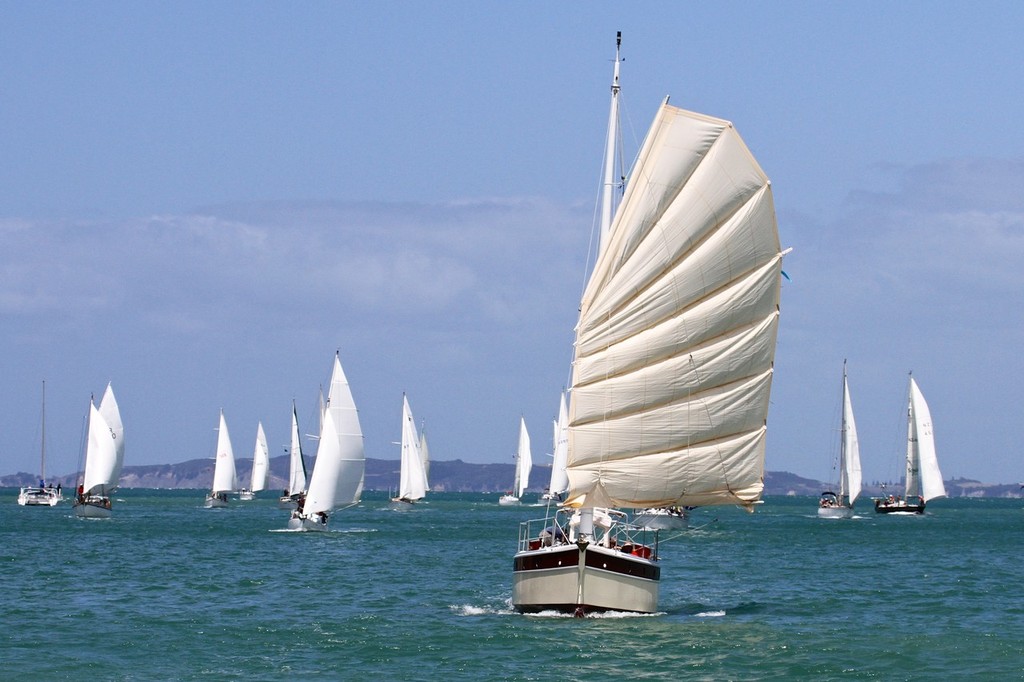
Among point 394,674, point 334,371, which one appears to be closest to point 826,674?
point 394,674

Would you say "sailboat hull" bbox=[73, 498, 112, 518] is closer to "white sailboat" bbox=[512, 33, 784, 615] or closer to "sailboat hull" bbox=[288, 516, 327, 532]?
"sailboat hull" bbox=[288, 516, 327, 532]

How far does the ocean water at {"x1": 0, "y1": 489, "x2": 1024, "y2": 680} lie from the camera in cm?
2730

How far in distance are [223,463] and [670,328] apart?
9704cm

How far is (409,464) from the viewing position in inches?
4734

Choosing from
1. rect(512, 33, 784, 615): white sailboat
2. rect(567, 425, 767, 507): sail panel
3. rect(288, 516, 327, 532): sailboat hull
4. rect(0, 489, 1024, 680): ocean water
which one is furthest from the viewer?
rect(288, 516, 327, 532): sailboat hull

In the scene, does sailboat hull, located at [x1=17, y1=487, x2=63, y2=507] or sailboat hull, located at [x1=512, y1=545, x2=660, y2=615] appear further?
sailboat hull, located at [x1=17, y1=487, x2=63, y2=507]

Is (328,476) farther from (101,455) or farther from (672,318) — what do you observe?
(672,318)

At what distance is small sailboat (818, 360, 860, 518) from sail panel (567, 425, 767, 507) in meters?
76.3

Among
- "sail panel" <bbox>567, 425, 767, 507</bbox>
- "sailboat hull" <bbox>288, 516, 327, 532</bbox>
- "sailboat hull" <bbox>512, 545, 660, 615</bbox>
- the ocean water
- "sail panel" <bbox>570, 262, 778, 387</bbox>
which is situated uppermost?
"sail panel" <bbox>570, 262, 778, 387</bbox>

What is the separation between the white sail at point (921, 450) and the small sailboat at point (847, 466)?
241 inches

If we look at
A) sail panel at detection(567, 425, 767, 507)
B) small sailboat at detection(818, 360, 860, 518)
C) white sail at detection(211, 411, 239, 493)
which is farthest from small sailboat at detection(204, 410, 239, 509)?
sail panel at detection(567, 425, 767, 507)

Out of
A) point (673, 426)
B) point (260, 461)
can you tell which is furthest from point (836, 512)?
point (673, 426)

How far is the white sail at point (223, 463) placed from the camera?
414 feet

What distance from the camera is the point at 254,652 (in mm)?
28859
